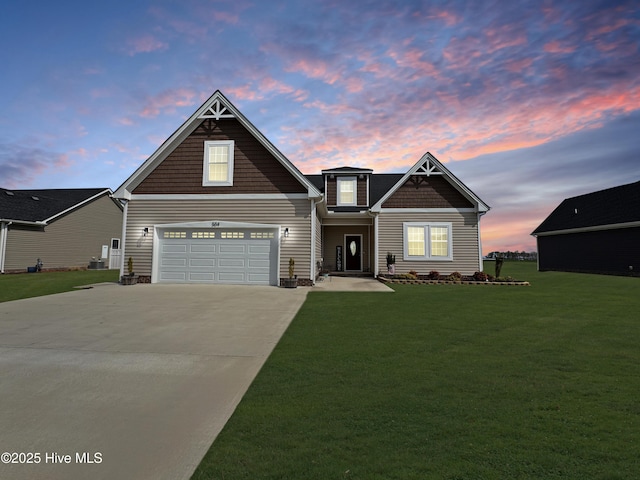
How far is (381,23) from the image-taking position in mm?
10344

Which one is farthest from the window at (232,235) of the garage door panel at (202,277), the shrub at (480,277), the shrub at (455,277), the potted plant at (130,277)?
the shrub at (480,277)

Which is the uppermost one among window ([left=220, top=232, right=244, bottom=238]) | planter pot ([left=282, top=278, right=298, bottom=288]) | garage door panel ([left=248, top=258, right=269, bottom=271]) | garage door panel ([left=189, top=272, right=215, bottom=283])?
window ([left=220, top=232, right=244, bottom=238])

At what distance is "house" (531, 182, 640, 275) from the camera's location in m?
22.4

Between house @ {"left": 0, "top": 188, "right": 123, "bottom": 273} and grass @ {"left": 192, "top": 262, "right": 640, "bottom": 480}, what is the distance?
24.3 metres

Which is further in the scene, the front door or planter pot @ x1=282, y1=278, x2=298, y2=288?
the front door

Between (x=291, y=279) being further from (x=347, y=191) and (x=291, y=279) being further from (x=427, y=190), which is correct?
(x=427, y=190)

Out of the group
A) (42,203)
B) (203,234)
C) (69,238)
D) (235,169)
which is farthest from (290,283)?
(42,203)

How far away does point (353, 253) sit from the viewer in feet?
70.1

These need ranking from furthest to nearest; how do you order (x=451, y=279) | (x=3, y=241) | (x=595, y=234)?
1. (x=595, y=234)
2. (x=3, y=241)
3. (x=451, y=279)

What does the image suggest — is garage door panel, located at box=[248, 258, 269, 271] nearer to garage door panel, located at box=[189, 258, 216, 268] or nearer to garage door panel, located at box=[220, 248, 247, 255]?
garage door panel, located at box=[220, 248, 247, 255]

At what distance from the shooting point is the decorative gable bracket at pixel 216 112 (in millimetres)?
15055

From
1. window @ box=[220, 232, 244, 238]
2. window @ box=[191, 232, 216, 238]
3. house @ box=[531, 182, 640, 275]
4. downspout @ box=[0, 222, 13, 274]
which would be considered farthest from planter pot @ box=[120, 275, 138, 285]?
house @ box=[531, 182, 640, 275]

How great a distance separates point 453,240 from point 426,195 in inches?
110

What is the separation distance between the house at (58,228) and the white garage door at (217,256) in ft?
45.2
